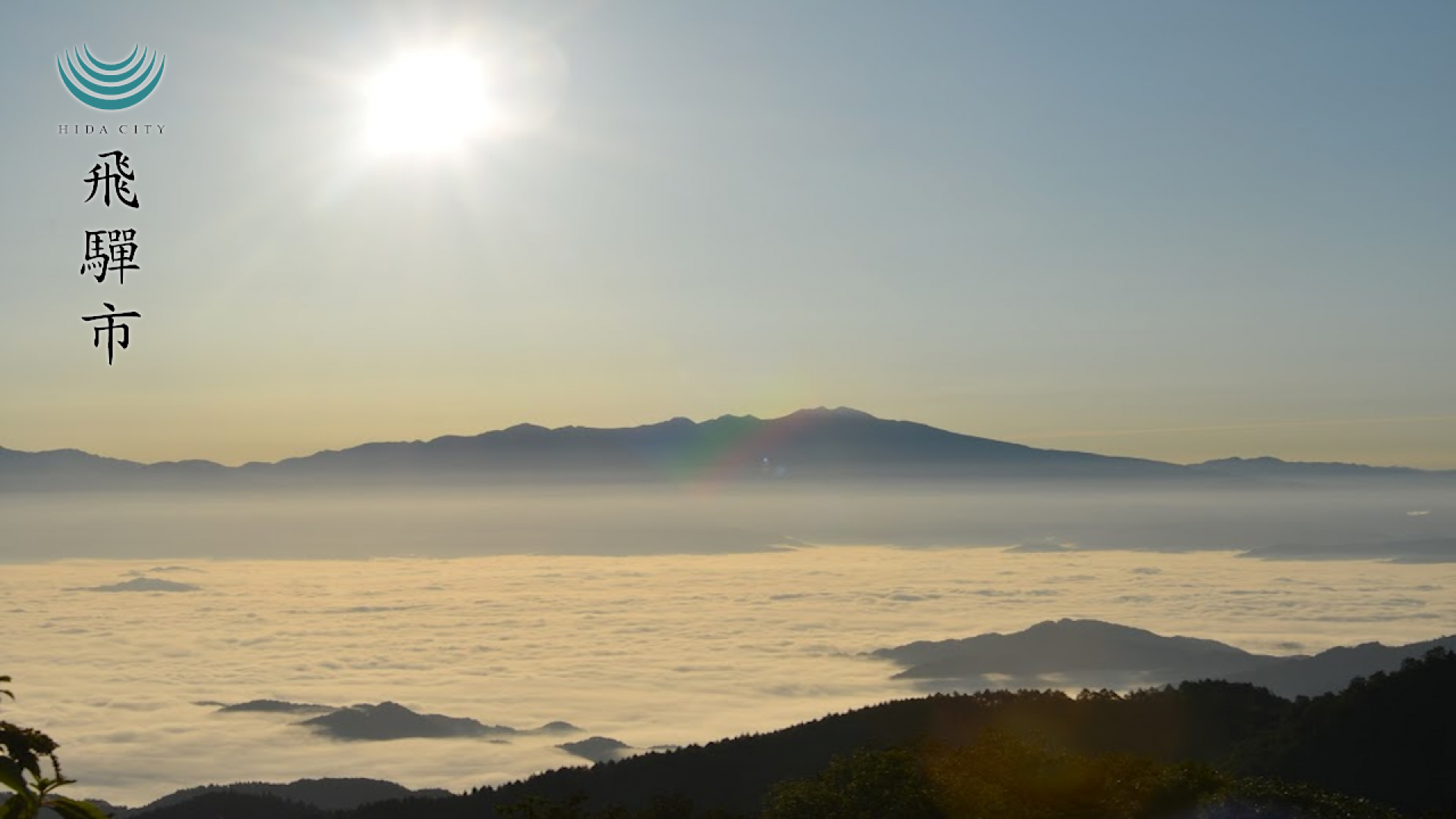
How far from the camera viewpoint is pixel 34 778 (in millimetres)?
10977

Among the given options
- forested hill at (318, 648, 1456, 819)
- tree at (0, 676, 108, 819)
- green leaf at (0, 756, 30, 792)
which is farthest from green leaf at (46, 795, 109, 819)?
forested hill at (318, 648, 1456, 819)

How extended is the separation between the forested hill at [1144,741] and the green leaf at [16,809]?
72823mm

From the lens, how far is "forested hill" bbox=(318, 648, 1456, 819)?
9538 centimetres

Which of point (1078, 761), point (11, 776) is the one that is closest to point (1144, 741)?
point (1078, 761)

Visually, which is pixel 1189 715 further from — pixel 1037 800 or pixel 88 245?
pixel 88 245

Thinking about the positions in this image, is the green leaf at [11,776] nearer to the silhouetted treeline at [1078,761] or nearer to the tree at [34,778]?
the tree at [34,778]

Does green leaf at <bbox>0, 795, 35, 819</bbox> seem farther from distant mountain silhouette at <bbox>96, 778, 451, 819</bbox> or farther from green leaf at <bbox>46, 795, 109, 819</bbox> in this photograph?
distant mountain silhouette at <bbox>96, 778, 451, 819</bbox>

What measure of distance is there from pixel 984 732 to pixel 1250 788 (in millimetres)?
10828

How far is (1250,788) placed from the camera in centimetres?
4156

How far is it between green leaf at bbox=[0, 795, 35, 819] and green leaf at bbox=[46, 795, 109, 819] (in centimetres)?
77

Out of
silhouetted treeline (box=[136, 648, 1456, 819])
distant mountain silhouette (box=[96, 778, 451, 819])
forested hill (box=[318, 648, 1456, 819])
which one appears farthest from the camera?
distant mountain silhouette (box=[96, 778, 451, 819])

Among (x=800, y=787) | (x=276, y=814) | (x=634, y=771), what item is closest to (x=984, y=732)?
(x=800, y=787)

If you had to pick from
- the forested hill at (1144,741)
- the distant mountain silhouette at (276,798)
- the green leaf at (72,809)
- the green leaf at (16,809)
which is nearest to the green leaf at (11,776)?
the green leaf at (72,809)

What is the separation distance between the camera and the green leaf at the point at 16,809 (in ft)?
35.9
